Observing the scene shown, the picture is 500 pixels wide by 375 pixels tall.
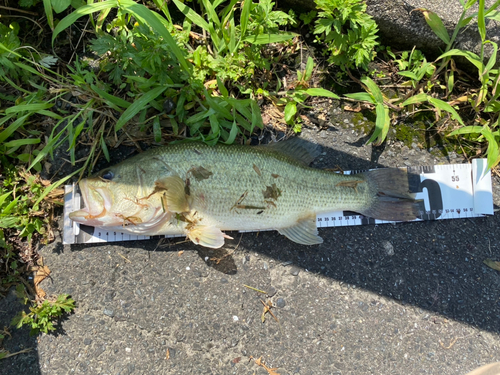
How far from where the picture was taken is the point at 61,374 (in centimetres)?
308

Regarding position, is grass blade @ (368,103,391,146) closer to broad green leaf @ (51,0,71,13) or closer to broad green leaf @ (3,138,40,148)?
broad green leaf @ (51,0,71,13)

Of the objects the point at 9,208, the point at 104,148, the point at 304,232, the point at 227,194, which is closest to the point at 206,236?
the point at 227,194

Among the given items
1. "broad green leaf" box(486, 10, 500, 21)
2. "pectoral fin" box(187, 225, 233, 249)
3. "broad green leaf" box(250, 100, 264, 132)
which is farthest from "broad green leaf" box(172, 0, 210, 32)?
"broad green leaf" box(486, 10, 500, 21)

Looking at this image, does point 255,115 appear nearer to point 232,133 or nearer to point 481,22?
point 232,133

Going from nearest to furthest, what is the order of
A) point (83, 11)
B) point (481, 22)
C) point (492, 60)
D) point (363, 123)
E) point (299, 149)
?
1. point (83, 11)
2. point (481, 22)
3. point (492, 60)
4. point (299, 149)
5. point (363, 123)

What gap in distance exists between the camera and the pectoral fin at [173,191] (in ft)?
9.21

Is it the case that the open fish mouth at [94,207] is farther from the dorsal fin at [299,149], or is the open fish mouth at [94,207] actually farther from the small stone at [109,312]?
the dorsal fin at [299,149]

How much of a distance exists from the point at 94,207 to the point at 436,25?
371 cm

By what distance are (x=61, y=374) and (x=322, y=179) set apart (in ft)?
10.5

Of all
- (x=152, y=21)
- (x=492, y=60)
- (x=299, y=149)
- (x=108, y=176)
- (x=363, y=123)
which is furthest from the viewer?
(x=363, y=123)

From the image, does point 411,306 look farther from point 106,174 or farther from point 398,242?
point 106,174

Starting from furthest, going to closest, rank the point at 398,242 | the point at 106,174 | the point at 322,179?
the point at 398,242 < the point at 322,179 < the point at 106,174

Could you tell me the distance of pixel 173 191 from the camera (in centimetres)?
281

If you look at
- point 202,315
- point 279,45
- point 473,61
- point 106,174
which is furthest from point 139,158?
point 473,61
